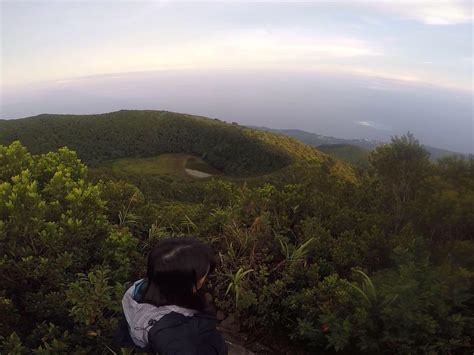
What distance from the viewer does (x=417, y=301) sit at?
9.04 feet

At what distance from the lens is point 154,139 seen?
276 ft

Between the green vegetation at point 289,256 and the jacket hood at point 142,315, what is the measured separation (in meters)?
1.14

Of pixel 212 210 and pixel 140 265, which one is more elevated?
pixel 212 210

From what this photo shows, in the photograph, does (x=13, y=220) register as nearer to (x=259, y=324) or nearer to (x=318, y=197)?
(x=259, y=324)

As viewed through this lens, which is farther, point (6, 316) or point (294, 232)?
point (294, 232)

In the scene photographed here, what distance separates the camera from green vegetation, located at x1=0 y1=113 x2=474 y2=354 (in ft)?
9.89

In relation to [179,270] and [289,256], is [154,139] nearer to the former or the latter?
[289,256]

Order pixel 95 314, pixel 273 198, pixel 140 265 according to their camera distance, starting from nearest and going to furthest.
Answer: pixel 95 314
pixel 140 265
pixel 273 198

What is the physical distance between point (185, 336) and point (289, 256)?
2206 mm

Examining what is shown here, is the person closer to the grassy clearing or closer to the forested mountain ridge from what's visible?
the forested mountain ridge

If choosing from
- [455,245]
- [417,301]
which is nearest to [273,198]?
[455,245]

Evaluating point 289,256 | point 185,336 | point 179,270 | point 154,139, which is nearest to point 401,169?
point 289,256

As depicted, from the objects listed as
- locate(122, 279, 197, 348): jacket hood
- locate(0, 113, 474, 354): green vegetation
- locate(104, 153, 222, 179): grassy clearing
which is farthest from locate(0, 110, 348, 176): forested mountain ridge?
locate(122, 279, 197, 348): jacket hood

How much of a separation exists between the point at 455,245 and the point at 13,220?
4.29m
